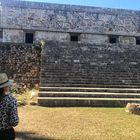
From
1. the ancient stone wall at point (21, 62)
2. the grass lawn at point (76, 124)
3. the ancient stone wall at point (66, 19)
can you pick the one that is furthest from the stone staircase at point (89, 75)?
the ancient stone wall at point (66, 19)

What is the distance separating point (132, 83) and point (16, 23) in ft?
43.4

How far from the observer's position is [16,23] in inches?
1009

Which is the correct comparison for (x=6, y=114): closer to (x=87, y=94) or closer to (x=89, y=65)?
(x=87, y=94)

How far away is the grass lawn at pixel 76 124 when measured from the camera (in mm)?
7406

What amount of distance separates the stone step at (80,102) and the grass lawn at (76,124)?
0.54 m

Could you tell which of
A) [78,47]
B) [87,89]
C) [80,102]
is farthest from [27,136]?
[78,47]

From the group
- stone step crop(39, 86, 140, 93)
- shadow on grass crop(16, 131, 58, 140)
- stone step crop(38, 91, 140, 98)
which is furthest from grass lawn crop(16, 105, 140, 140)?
stone step crop(39, 86, 140, 93)

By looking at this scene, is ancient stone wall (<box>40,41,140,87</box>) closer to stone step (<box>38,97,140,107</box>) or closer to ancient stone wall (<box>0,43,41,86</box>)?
ancient stone wall (<box>0,43,41,86</box>)

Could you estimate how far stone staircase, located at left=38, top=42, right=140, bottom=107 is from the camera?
11.9 m

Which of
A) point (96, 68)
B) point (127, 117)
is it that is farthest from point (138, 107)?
point (96, 68)

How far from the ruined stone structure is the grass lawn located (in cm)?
130

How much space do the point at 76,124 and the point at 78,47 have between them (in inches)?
417

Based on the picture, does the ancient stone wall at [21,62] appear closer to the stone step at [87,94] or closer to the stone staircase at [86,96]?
the stone staircase at [86,96]

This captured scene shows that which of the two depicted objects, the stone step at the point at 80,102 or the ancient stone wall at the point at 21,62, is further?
the ancient stone wall at the point at 21,62
